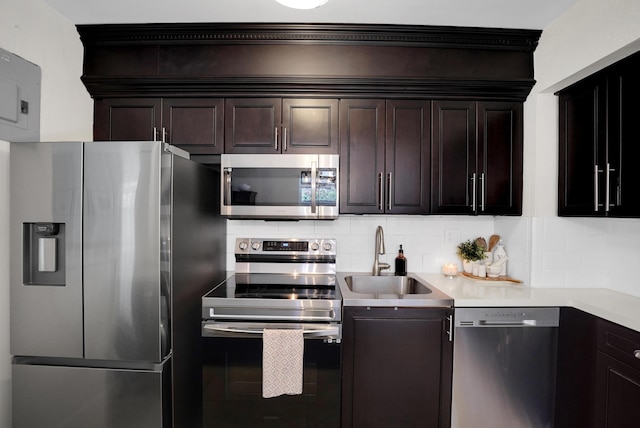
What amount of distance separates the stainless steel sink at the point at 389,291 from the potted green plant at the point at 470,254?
39 cm

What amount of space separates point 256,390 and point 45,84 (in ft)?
6.75

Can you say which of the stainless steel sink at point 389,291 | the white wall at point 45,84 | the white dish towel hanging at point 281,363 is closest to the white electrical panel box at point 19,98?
the white wall at point 45,84

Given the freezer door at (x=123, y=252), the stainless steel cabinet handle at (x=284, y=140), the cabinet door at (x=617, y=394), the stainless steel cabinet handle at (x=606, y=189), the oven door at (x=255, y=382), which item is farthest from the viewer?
the stainless steel cabinet handle at (x=284, y=140)

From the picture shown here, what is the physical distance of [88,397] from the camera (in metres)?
1.47

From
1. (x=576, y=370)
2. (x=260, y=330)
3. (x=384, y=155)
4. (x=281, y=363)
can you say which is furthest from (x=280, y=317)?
(x=576, y=370)

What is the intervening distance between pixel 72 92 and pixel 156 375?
1.75 meters

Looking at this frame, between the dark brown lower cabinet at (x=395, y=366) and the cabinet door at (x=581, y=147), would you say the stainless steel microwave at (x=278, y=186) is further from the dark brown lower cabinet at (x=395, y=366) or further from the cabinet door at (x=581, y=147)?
the cabinet door at (x=581, y=147)

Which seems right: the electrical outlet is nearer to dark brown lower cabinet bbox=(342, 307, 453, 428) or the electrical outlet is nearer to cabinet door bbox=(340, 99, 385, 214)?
cabinet door bbox=(340, 99, 385, 214)

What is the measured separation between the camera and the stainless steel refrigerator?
1460mm

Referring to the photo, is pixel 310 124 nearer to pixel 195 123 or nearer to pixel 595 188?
pixel 195 123

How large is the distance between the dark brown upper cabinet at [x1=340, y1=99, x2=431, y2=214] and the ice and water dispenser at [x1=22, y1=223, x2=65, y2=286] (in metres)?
1.51

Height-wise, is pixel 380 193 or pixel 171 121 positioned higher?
pixel 171 121

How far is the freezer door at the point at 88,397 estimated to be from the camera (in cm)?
146

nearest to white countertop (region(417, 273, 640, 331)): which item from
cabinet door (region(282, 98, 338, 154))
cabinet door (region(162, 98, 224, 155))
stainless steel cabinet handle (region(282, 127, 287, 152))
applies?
cabinet door (region(282, 98, 338, 154))
